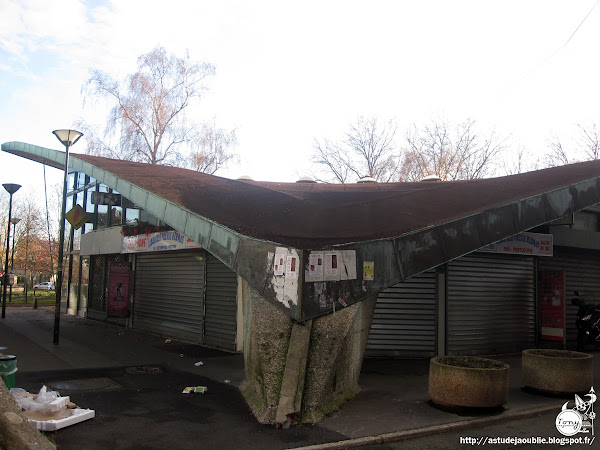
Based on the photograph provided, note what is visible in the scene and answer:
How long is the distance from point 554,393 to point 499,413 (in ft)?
5.59

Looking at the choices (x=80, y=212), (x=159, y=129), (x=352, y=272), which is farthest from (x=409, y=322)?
(x=159, y=129)

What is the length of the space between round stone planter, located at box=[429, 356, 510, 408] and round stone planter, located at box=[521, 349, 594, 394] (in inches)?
55.5

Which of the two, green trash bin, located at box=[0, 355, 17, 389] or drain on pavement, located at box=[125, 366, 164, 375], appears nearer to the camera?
green trash bin, located at box=[0, 355, 17, 389]

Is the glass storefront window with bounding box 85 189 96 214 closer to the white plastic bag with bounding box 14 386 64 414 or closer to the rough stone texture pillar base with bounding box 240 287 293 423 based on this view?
the white plastic bag with bounding box 14 386 64 414

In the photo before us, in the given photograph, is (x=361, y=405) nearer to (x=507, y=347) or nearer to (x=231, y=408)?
(x=231, y=408)

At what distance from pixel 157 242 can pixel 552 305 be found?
499 inches

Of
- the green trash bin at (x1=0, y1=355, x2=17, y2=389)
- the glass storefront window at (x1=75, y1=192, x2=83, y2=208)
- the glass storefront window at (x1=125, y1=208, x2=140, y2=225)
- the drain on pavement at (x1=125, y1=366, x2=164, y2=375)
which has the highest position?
the glass storefront window at (x1=75, y1=192, x2=83, y2=208)

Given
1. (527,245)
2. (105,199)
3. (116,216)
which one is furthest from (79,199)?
(527,245)

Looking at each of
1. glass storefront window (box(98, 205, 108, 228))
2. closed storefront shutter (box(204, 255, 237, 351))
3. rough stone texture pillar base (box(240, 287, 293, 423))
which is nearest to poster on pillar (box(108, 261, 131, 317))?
glass storefront window (box(98, 205, 108, 228))

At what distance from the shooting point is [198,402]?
765 cm

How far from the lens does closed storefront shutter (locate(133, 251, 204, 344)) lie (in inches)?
573

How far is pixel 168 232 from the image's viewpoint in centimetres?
1526

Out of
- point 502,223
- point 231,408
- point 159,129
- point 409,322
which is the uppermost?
point 159,129

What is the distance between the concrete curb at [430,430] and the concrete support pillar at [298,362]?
922 mm
